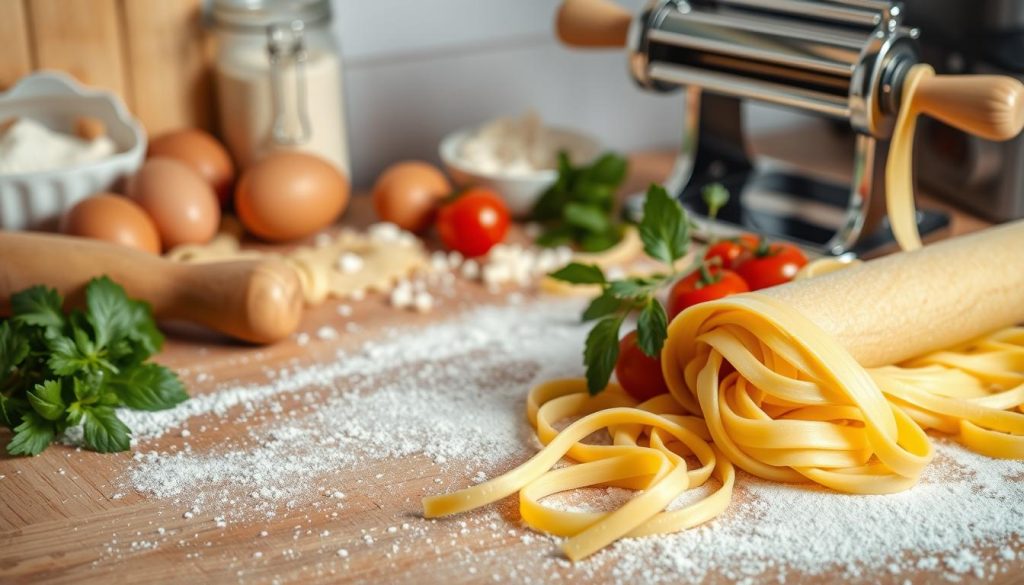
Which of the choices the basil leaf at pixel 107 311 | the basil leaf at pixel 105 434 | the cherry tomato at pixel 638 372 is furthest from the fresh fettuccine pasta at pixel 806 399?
the basil leaf at pixel 107 311

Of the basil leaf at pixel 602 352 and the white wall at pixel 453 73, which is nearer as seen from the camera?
the basil leaf at pixel 602 352

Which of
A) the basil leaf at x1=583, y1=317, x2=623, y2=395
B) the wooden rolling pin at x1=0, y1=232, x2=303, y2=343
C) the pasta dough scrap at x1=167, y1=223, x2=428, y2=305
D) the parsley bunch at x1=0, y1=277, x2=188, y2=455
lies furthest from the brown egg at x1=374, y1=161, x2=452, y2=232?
the basil leaf at x1=583, y1=317, x2=623, y2=395

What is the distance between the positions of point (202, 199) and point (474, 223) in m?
0.38

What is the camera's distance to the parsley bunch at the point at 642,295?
1237mm

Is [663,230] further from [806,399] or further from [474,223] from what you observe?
[474,223]

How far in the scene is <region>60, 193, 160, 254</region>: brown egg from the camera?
156 centimetres

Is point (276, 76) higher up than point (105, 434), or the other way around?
point (276, 76)

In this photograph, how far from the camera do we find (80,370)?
1297 millimetres

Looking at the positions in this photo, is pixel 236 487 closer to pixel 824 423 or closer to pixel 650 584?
pixel 650 584

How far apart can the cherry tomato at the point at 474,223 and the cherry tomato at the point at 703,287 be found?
1.34 ft

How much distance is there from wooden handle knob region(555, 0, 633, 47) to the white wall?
30 cm

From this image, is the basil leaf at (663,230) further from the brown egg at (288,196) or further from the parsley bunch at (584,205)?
the brown egg at (288,196)

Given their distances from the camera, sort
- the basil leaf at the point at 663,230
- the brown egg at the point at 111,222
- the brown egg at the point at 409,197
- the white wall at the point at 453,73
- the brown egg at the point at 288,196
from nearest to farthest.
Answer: the basil leaf at the point at 663,230, the brown egg at the point at 111,222, the brown egg at the point at 288,196, the brown egg at the point at 409,197, the white wall at the point at 453,73

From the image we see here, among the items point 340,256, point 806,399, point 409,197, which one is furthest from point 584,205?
point 806,399
